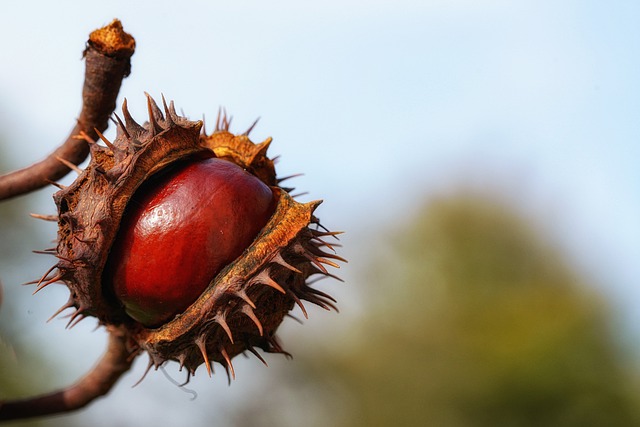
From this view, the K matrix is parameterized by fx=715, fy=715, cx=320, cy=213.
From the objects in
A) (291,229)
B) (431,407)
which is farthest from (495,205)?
(291,229)

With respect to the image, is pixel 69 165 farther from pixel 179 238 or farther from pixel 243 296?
pixel 243 296


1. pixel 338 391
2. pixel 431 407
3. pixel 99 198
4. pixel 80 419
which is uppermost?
pixel 99 198

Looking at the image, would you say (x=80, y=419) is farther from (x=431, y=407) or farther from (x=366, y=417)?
(x=431, y=407)

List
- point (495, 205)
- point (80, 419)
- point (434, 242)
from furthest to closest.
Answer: point (495, 205), point (434, 242), point (80, 419)

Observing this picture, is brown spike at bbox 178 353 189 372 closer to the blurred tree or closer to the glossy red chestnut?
the glossy red chestnut

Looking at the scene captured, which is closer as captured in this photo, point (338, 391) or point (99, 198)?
point (99, 198)

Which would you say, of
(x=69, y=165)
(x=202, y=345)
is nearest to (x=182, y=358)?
(x=202, y=345)

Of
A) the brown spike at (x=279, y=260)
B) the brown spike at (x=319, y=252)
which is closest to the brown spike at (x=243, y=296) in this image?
the brown spike at (x=279, y=260)
